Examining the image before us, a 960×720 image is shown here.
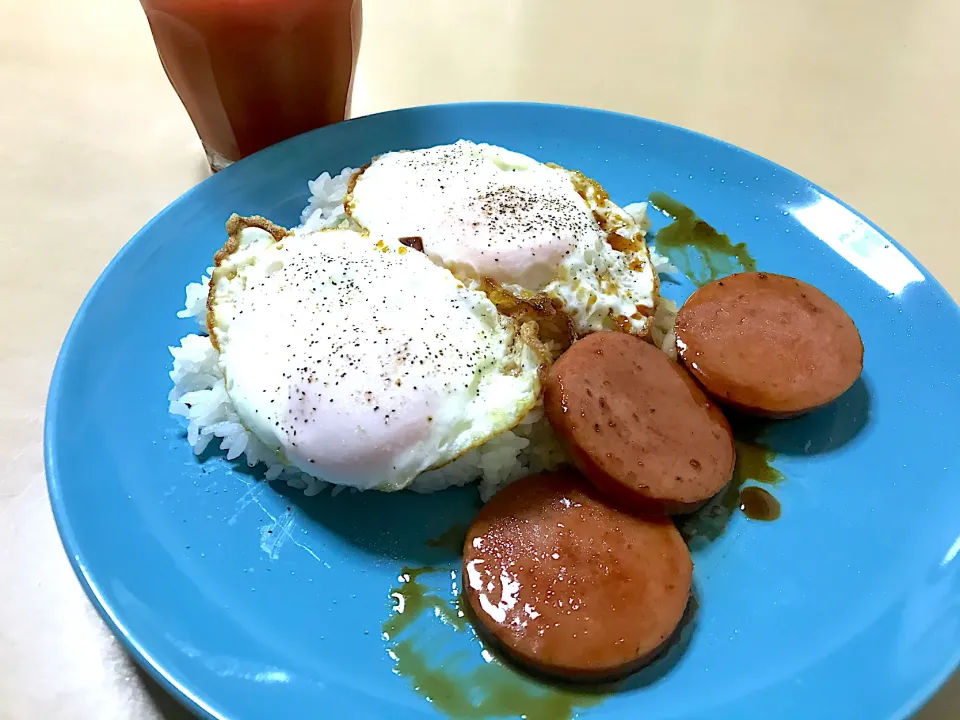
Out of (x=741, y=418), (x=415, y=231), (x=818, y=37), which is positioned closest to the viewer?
(x=741, y=418)

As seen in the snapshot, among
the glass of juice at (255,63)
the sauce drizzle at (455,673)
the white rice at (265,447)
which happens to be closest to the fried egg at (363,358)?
the white rice at (265,447)

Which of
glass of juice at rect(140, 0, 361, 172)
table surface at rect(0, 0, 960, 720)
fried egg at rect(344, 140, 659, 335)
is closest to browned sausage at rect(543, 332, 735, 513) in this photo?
fried egg at rect(344, 140, 659, 335)

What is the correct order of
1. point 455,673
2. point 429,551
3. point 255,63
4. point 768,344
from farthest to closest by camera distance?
1. point 255,63
2. point 768,344
3. point 429,551
4. point 455,673

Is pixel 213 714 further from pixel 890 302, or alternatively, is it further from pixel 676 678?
pixel 890 302

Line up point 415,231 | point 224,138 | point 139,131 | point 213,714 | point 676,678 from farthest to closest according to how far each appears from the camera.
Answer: point 139,131, point 224,138, point 415,231, point 676,678, point 213,714

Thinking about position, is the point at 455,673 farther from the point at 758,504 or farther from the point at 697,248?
the point at 697,248

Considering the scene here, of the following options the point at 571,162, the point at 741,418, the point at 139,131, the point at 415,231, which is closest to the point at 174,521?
the point at 415,231

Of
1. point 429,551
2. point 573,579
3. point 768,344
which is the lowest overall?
point 429,551

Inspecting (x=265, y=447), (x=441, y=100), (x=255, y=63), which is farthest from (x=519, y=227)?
(x=441, y=100)
